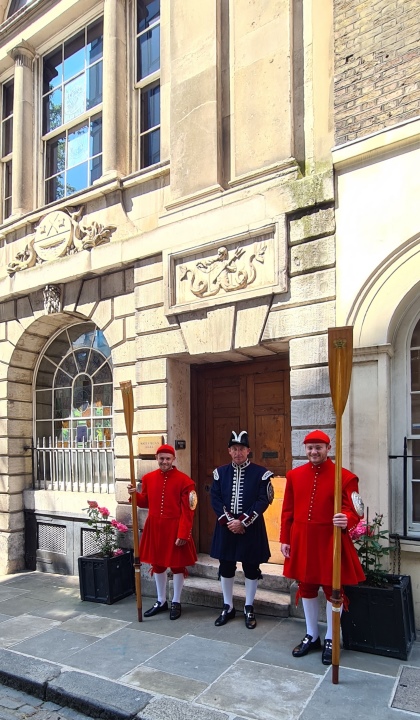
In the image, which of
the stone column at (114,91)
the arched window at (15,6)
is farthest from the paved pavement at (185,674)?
the arched window at (15,6)

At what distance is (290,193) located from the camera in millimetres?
5922

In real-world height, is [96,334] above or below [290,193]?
below

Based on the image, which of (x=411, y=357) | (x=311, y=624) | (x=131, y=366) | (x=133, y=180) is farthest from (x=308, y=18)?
(x=311, y=624)

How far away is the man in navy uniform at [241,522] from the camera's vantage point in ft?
17.7

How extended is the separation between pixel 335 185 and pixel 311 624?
13.7 ft

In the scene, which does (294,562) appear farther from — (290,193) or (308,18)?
(308,18)

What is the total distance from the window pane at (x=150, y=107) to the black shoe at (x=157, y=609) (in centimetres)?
616

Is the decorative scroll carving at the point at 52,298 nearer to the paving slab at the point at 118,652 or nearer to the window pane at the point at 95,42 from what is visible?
the window pane at the point at 95,42

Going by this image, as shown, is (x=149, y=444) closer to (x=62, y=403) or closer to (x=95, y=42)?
(x=62, y=403)

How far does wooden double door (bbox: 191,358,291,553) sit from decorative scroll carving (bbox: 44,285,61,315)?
7.86ft

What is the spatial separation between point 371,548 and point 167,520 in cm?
216

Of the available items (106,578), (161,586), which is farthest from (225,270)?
(106,578)

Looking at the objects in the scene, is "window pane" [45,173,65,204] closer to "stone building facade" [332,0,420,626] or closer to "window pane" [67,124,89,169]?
"window pane" [67,124,89,169]

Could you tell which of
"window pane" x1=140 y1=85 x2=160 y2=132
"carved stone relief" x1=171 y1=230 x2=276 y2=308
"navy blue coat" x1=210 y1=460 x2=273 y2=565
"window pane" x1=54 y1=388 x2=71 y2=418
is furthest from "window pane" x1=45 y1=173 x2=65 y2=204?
"navy blue coat" x1=210 y1=460 x2=273 y2=565
